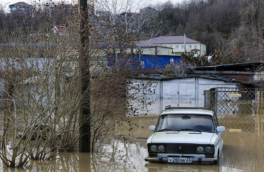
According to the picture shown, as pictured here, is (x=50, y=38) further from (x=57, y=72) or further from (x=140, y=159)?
(x=140, y=159)

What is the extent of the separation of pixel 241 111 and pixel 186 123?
15.8 metres

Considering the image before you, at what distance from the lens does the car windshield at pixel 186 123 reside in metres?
8.68

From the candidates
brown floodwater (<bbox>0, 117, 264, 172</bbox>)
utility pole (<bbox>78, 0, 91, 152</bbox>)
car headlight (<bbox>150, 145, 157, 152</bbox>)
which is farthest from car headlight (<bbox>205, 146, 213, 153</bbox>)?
utility pole (<bbox>78, 0, 91, 152</bbox>)

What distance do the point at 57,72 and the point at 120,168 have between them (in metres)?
2.84

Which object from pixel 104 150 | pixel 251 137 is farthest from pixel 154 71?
pixel 104 150

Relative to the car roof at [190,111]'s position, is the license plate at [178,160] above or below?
below

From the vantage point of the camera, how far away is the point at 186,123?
884 cm

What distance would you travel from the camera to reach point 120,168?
7992 mm

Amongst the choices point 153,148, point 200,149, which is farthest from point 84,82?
point 200,149

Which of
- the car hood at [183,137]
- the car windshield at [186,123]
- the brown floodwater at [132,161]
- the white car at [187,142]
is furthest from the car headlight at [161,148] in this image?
the car windshield at [186,123]

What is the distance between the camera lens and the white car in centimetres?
765

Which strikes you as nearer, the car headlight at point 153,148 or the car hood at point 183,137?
the car hood at point 183,137

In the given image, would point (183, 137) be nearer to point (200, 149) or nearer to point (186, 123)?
point (200, 149)

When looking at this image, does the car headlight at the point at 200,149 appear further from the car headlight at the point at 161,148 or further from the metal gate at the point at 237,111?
the metal gate at the point at 237,111
